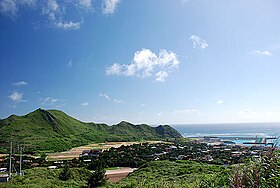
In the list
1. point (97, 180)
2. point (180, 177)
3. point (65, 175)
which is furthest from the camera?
point (65, 175)

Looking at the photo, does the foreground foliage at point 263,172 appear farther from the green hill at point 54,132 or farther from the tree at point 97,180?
the green hill at point 54,132

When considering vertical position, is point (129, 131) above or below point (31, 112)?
below

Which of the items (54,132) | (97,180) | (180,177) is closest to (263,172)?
(180,177)

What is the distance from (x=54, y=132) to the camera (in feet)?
239

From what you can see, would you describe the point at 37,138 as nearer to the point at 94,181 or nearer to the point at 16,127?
the point at 16,127

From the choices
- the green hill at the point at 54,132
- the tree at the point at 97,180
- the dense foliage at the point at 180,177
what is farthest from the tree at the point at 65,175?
the green hill at the point at 54,132

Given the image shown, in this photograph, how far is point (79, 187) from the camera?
703 inches

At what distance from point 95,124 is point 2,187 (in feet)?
287

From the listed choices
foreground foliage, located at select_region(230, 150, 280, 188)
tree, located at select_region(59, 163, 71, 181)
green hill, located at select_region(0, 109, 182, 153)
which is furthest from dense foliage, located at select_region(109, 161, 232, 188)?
green hill, located at select_region(0, 109, 182, 153)

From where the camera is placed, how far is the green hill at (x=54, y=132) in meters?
57.3

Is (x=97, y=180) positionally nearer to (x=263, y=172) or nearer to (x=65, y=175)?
(x=65, y=175)

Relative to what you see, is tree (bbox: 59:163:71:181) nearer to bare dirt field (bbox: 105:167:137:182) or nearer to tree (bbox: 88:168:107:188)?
tree (bbox: 88:168:107:188)

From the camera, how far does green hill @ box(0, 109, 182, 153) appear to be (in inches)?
2256

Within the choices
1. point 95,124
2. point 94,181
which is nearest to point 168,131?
point 95,124
